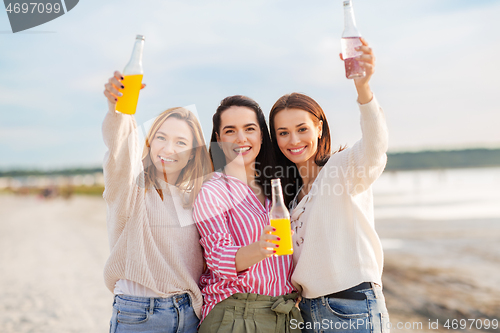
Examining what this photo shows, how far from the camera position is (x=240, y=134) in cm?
330

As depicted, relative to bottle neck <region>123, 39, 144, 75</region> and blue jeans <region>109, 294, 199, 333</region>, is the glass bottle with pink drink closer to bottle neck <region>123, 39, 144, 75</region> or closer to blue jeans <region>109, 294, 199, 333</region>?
bottle neck <region>123, 39, 144, 75</region>

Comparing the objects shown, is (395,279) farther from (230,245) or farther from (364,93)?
(364,93)

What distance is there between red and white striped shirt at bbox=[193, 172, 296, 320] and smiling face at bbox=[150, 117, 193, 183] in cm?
30

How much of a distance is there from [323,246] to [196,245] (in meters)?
0.93

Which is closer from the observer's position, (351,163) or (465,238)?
(351,163)

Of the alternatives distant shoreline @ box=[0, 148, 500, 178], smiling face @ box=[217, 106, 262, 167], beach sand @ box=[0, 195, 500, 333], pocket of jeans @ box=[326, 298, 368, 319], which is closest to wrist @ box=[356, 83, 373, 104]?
smiling face @ box=[217, 106, 262, 167]

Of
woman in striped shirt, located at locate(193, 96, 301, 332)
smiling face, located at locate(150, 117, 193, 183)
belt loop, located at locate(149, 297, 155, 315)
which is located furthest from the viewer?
smiling face, located at locate(150, 117, 193, 183)

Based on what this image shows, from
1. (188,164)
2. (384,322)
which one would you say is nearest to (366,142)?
(384,322)

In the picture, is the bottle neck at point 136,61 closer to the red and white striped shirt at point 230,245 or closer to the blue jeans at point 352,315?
Answer: the red and white striped shirt at point 230,245

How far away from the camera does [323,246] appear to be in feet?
9.54

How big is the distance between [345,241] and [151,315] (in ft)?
4.74

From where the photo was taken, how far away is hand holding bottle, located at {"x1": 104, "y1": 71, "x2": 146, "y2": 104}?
2.53m

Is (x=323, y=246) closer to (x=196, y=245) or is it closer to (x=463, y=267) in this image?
(x=196, y=245)

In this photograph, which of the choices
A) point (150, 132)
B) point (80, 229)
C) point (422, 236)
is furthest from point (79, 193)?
point (150, 132)
